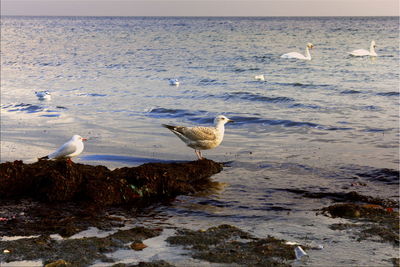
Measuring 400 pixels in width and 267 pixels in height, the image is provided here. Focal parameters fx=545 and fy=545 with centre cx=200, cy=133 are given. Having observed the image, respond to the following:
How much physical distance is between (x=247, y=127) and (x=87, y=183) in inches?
277

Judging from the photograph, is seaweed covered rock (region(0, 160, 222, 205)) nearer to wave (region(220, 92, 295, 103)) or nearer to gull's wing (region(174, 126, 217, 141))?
gull's wing (region(174, 126, 217, 141))

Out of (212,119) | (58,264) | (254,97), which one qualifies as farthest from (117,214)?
(254,97)

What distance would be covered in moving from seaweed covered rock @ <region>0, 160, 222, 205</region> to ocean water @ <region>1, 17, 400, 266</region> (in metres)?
0.48

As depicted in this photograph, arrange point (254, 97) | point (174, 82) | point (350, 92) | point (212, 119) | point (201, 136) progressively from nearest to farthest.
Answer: point (201, 136) → point (212, 119) → point (254, 97) → point (350, 92) → point (174, 82)

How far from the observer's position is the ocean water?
7.32m

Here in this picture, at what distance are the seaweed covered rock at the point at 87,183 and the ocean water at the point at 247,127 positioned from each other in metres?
0.48

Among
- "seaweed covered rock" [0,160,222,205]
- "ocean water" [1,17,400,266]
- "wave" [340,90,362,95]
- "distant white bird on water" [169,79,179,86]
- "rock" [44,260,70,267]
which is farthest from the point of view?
"distant white bird on water" [169,79,179,86]

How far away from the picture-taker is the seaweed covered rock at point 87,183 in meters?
7.76

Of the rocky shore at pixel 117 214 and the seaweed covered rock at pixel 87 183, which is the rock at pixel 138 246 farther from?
the seaweed covered rock at pixel 87 183

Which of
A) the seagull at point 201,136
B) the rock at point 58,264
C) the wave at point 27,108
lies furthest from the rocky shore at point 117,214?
the wave at point 27,108

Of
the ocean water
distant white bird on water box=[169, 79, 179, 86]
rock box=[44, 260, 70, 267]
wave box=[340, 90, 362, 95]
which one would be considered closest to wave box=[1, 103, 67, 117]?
the ocean water

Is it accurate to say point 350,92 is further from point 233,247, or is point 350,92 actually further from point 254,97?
point 233,247

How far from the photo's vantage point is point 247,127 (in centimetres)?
1429

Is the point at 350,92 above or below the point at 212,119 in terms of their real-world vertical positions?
above
